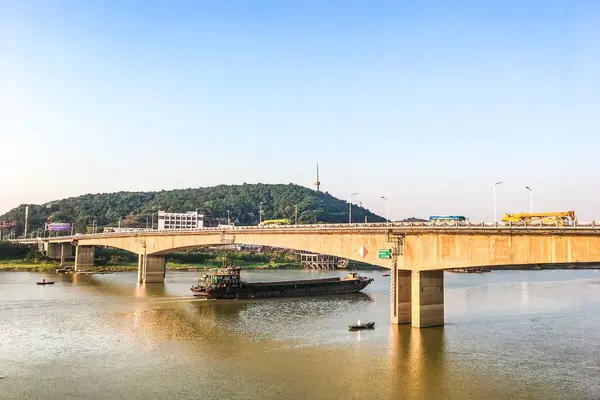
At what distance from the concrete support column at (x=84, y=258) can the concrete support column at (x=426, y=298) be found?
106393 millimetres

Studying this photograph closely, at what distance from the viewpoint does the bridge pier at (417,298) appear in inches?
1935

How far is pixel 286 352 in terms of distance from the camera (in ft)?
133

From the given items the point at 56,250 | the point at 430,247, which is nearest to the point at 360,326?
the point at 430,247

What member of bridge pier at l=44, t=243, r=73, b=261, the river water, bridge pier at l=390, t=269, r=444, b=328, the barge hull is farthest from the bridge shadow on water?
bridge pier at l=44, t=243, r=73, b=261

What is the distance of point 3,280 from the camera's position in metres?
99.7

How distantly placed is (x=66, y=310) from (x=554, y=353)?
5451 cm

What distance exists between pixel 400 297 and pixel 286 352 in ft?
53.5

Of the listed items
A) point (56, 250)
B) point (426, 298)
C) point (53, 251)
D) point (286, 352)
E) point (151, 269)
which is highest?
point (56, 250)

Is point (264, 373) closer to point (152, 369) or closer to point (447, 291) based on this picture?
point (152, 369)

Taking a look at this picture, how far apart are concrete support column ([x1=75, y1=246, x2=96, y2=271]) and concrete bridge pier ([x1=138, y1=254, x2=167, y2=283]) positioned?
3700cm

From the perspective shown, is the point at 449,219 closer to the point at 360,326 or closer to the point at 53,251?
the point at 360,326

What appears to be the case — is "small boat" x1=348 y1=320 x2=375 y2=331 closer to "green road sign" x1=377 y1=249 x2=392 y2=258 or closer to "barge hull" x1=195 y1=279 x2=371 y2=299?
"green road sign" x1=377 y1=249 x2=392 y2=258

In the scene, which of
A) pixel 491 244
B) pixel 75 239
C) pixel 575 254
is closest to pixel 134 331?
pixel 491 244

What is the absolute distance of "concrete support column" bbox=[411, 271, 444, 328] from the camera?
1930 inches
